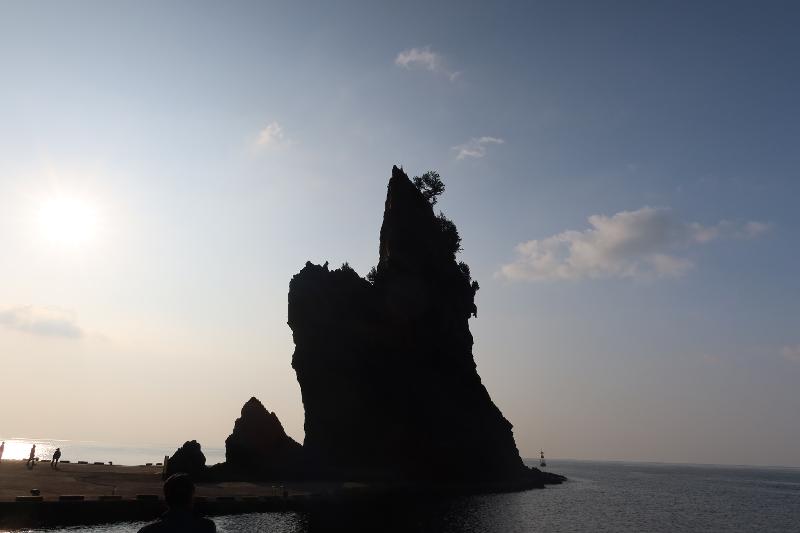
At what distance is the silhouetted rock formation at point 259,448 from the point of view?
63.0 metres

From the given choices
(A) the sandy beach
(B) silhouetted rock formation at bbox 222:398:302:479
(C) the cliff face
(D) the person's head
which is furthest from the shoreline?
(D) the person's head

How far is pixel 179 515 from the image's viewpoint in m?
6.16

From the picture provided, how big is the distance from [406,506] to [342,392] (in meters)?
25.6

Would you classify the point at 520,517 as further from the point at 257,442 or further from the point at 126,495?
the point at 126,495

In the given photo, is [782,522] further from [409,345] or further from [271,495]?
[271,495]

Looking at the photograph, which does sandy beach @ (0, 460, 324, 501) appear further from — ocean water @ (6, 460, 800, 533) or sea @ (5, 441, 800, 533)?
ocean water @ (6, 460, 800, 533)

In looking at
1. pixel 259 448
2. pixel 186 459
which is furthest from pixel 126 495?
pixel 259 448

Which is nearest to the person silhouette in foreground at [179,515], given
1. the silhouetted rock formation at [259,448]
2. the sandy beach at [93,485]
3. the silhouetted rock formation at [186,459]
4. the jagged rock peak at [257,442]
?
the sandy beach at [93,485]

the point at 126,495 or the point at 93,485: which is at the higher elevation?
the point at 93,485

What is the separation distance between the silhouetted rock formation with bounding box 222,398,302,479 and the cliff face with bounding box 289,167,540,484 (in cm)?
390

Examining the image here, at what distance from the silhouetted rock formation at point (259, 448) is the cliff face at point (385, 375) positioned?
3.90m

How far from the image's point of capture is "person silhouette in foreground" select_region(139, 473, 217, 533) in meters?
6.04

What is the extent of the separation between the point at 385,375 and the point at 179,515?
7063 cm

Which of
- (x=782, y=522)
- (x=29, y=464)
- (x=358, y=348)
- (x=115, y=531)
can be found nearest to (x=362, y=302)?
(x=358, y=348)
